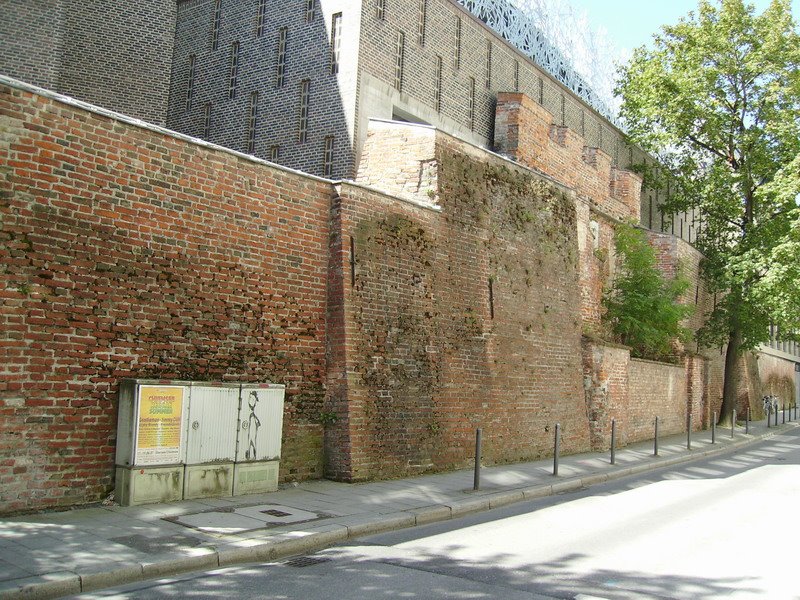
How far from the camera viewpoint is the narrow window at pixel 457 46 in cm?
2655

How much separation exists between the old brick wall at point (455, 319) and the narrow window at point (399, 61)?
796 cm

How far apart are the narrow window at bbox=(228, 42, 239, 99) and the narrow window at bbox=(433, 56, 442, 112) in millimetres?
6852

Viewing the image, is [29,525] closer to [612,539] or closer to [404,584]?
[404,584]

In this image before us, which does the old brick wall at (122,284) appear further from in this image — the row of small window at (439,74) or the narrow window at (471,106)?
the narrow window at (471,106)

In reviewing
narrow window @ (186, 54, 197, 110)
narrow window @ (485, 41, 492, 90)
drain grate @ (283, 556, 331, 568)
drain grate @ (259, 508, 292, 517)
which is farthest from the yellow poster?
narrow window @ (485, 41, 492, 90)

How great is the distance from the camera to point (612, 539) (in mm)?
8391

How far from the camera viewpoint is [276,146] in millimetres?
23812

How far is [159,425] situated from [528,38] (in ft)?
97.9

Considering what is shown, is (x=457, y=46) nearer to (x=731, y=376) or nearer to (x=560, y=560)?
(x=731, y=376)

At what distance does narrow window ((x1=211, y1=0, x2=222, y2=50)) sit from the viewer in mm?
26047

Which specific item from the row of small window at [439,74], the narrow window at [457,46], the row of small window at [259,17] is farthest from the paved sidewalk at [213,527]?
the narrow window at [457,46]

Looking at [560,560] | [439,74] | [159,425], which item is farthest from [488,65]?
[560,560]

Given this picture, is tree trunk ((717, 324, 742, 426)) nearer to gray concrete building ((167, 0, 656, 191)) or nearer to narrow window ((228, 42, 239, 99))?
gray concrete building ((167, 0, 656, 191))

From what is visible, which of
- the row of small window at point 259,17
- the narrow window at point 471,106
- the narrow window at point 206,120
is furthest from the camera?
the narrow window at point 471,106
